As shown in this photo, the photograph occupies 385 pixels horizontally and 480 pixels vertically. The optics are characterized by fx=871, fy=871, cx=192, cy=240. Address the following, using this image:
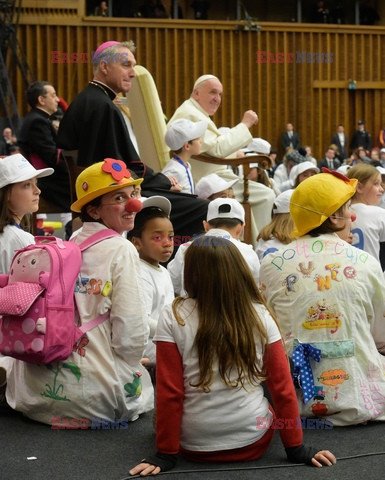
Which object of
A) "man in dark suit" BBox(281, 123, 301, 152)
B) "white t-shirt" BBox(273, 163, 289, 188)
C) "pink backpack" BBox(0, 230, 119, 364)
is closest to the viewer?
"pink backpack" BBox(0, 230, 119, 364)

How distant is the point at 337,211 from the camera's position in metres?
3.31

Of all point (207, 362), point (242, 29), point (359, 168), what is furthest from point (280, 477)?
point (242, 29)

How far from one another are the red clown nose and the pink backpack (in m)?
0.27

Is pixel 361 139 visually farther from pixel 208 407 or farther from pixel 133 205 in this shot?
pixel 208 407

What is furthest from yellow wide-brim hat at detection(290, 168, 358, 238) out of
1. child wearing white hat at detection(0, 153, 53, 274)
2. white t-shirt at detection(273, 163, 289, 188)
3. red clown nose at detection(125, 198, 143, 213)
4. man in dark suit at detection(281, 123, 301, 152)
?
man in dark suit at detection(281, 123, 301, 152)

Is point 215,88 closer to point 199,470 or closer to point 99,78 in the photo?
point 99,78

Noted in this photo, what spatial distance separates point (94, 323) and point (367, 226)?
7.35ft

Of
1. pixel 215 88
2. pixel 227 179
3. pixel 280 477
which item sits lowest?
pixel 280 477

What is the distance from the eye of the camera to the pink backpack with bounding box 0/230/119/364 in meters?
3.00

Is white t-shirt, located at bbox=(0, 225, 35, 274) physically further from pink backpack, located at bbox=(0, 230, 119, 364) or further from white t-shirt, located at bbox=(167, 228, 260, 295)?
white t-shirt, located at bbox=(167, 228, 260, 295)

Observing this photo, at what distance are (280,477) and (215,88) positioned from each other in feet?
13.4

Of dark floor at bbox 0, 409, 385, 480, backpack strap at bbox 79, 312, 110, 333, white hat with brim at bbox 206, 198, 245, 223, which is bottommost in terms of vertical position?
dark floor at bbox 0, 409, 385, 480

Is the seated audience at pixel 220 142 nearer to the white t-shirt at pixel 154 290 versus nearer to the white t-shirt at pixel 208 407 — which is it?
the white t-shirt at pixel 154 290

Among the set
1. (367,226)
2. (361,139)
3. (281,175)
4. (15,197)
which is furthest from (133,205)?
(361,139)
